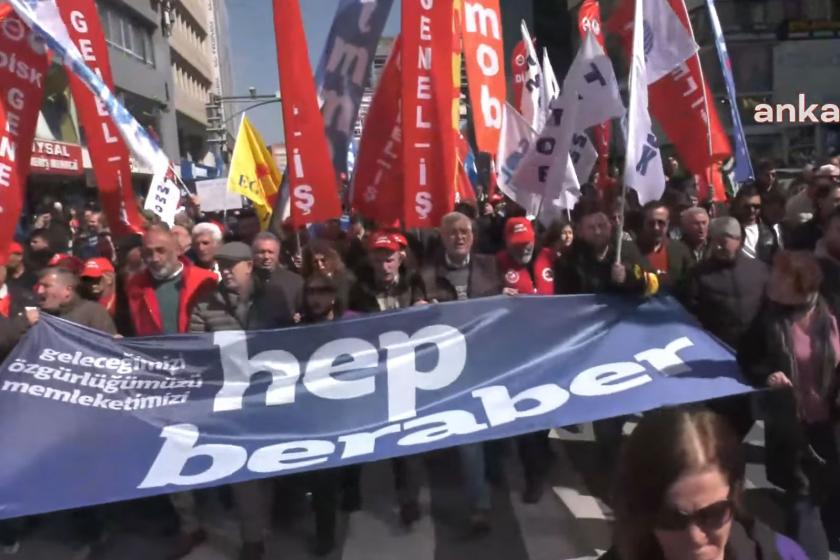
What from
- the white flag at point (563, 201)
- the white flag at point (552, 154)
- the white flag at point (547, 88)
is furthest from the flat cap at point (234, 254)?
the white flag at point (547, 88)

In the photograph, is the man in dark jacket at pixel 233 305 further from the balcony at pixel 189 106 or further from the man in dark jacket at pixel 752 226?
the balcony at pixel 189 106

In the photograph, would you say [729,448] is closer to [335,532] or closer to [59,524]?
[335,532]

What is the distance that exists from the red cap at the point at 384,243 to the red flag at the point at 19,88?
2393 millimetres

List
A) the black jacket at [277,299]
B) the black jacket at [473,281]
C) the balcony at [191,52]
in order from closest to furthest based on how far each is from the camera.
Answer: the black jacket at [277,299], the black jacket at [473,281], the balcony at [191,52]

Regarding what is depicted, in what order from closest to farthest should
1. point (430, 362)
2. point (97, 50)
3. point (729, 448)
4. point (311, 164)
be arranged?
point (729, 448) < point (430, 362) < point (311, 164) < point (97, 50)

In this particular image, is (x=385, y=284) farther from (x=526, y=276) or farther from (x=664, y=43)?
(x=664, y=43)

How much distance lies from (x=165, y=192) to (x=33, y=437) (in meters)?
2.87

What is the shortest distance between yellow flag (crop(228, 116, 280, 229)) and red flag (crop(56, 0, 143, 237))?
3723 millimetres

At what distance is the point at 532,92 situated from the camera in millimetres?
10250

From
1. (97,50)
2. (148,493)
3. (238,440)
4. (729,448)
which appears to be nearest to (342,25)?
(97,50)

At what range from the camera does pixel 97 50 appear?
663 centimetres

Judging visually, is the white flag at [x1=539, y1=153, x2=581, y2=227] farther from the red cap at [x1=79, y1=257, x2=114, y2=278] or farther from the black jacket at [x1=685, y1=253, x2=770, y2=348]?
the red cap at [x1=79, y1=257, x2=114, y2=278]

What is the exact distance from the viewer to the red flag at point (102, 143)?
6434mm

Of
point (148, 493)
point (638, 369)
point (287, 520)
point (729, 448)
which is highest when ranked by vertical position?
point (729, 448)
